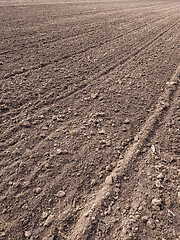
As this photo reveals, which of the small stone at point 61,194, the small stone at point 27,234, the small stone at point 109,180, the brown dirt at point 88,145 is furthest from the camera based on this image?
the small stone at point 109,180

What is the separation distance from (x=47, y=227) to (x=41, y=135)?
148 centimetres

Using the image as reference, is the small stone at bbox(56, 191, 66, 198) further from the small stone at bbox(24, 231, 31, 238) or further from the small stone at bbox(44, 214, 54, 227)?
the small stone at bbox(24, 231, 31, 238)

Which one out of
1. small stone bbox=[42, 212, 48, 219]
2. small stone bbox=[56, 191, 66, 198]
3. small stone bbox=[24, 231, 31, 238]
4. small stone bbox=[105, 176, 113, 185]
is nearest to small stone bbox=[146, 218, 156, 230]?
small stone bbox=[105, 176, 113, 185]

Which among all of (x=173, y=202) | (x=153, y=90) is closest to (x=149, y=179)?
(x=173, y=202)

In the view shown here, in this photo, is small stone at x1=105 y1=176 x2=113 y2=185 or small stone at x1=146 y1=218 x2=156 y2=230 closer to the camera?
small stone at x1=146 y1=218 x2=156 y2=230

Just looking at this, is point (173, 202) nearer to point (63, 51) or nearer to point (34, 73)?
point (34, 73)

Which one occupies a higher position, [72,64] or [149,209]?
[72,64]

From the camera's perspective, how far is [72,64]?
5.46 metres

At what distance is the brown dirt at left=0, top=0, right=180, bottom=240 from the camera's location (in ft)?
6.97

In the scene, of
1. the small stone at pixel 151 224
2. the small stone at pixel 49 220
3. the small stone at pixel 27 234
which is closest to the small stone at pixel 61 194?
the small stone at pixel 49 220

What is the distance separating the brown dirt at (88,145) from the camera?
212cm

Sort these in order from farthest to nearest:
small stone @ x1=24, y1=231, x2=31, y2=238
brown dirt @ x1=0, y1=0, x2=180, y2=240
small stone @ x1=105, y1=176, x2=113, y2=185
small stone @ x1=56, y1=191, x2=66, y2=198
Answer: small stone @ x1=105, y1=176, x2=113, y2=185 < small stone @ x1=56, y1=191, x2=66, y2=198 < brown dirt @ x1=0, y1=0, x2=180, y2=240 < small stone @ x1=24, y1=231, x2=31, y2=238

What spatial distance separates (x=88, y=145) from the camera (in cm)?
304

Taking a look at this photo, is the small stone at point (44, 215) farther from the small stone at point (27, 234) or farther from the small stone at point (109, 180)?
the small stone at point (109, 180)
